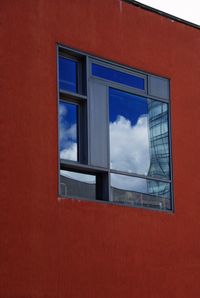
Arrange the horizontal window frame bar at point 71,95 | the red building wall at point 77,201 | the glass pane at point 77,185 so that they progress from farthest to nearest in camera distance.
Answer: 1. the horizontal window frame bar at point 71,95
2. the glass pane at point 77,185
3. the red building wall at point 77,201

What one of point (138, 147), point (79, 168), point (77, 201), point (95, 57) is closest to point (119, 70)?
point (95, 57)

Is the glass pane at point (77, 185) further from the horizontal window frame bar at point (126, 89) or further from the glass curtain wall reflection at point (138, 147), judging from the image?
the horizontal window frame bar at point (126, 89)

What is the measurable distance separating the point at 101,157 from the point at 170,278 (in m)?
1.86

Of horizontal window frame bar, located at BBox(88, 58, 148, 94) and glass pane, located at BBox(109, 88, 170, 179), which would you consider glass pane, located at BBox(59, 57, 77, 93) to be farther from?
glass pane, located at BBox(109, 88, 170, 179)

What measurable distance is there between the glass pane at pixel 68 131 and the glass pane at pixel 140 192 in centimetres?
69

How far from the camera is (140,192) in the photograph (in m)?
10.5

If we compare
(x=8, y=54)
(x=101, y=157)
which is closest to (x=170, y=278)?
(x=101, y=157)

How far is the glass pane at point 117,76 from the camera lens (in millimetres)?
10414

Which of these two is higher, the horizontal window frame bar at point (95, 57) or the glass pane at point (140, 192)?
the horizontal window frame bar at point (95, 57)

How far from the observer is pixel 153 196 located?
35.0 feet

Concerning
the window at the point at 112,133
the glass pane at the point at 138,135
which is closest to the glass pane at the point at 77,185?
the window at the point at 112,133

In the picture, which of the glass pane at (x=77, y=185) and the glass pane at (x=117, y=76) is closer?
the glass pane at (x=77, y=185)

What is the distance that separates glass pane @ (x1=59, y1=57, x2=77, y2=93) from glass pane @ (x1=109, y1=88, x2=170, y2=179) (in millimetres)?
585

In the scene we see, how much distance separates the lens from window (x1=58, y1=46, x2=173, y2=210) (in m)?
9.99
